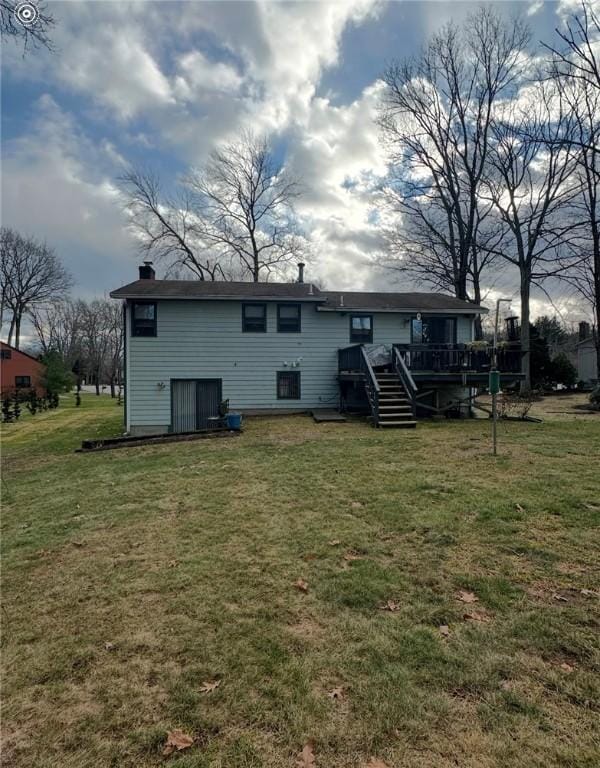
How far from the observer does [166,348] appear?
14641mm

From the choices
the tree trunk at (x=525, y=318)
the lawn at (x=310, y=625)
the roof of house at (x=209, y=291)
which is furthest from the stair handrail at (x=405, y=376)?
the tree trunk at (x=525, y=318)

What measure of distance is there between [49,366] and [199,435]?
24.0 m

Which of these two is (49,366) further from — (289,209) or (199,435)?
(199,435)

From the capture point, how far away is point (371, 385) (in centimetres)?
1288

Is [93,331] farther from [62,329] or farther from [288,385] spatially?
[288,385]

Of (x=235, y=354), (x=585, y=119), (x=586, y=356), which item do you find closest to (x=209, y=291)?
(x=235, y=354)

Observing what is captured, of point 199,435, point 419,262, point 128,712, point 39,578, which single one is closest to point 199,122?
point 199,435

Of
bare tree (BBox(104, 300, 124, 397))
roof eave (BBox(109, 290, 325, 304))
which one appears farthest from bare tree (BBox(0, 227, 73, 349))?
roof eave (BBox(109, 290, 325, 304))

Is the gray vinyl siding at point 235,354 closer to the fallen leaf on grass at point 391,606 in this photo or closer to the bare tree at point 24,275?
→ the fallen leaf on grass at point 391,606

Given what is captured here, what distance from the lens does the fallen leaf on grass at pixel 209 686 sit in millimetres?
2277

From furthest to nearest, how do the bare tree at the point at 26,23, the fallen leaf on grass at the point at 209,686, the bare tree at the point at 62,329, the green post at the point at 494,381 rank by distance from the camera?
the bare tree at the point at 62,329 < the green post at the point at 494,381 < the bare tree at the point at 26,23 < the fallen leaf on grass at the point at 209,686

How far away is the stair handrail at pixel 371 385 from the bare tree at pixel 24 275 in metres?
44.0

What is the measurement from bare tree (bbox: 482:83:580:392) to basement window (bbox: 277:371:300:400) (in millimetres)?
12958

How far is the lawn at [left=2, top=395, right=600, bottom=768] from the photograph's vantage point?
1.97 meters
